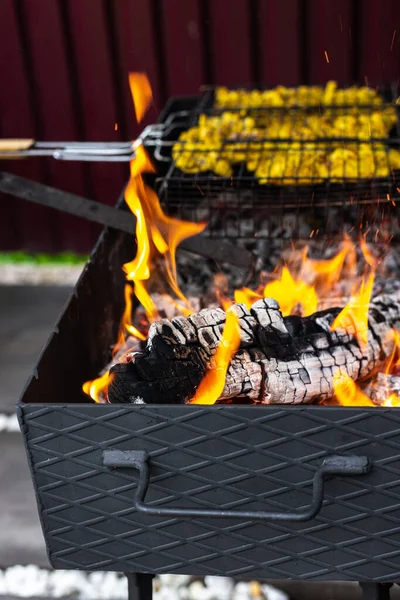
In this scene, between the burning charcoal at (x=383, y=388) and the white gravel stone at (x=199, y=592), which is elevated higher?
the burning charcoal at (x=383, y=388)

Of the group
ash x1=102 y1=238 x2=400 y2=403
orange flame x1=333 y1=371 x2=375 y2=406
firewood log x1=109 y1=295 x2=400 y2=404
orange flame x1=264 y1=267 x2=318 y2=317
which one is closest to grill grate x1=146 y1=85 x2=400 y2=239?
ash x1=102 y1=238 x2=400 y2=403

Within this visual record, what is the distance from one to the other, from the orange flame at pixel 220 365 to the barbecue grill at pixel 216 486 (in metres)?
0.19

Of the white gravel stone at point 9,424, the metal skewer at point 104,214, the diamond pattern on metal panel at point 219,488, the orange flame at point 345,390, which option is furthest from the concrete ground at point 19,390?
the orange flame at point 345,390

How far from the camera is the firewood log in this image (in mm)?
1424

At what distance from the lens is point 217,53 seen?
10.9 feet

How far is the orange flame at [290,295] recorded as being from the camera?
1.84 meters

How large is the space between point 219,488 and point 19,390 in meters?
1.66

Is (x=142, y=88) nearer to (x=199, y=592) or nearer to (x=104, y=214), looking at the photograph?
(x=104, y=214)

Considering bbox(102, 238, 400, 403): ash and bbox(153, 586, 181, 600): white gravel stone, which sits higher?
bbox(102, 238, 400, 403): ash

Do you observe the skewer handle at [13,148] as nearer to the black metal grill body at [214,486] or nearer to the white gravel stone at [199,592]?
the black metal grill body at [214,486]

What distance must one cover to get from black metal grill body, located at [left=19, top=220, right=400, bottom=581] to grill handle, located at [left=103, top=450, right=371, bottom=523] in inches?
0.6

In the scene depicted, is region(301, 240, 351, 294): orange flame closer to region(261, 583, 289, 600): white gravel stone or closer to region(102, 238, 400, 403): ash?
region(102, 238, 400, 403): ash

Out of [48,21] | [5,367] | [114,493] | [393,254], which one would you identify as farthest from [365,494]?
[48,21]

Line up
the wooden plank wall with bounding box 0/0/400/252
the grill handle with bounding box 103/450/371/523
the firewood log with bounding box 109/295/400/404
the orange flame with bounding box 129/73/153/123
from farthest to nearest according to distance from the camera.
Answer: the wooden plank wall with bounding box 0/0/400/252
the orange flame with bounding box 129/73/153/123
the firewood log with bounding box 109/295/400/404
the grill handle with bounding box 103/450/371/523
